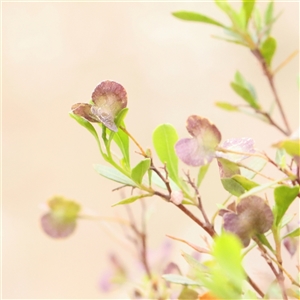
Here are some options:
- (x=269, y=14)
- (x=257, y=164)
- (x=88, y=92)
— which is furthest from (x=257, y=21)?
(x=88, y=92)

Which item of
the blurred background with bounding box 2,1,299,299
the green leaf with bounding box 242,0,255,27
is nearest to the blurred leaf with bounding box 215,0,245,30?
the green leaf with bounding box 242,0,255,27

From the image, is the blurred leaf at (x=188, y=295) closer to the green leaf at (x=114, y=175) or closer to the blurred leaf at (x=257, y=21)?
the green leaf at (x=114, y=175)

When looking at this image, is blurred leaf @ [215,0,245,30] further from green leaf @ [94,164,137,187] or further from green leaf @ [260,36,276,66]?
green leaf @ [94,164,137,187]

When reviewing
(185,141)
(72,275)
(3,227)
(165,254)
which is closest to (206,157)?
(185,141)

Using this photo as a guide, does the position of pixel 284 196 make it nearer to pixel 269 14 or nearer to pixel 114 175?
pixel 114 175

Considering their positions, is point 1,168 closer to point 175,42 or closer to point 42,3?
point 42,3

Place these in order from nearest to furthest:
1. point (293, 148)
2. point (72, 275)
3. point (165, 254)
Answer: point (293, 148) < point (165, 254) < point (72, 275)
